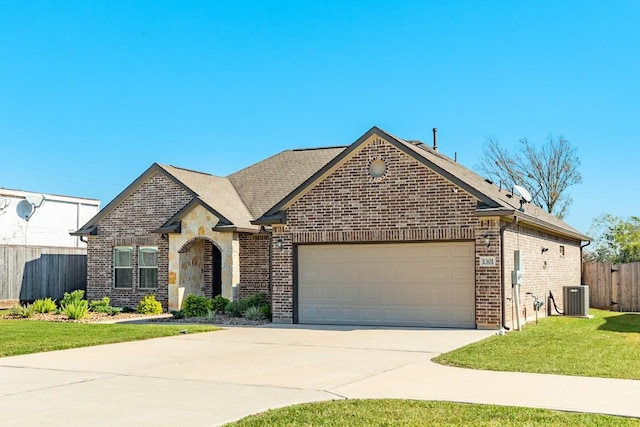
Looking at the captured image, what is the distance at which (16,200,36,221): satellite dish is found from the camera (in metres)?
36.1

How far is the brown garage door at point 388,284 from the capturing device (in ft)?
61.0

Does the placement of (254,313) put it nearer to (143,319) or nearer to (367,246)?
(143,319)

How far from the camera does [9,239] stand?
118 ft

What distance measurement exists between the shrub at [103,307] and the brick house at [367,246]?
4.20ft

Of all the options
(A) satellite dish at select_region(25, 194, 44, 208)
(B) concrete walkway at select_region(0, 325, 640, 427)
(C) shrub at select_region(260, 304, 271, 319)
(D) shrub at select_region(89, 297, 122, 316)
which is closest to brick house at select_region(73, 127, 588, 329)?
(C) shrub at select_region(260, 304, 271, 319)

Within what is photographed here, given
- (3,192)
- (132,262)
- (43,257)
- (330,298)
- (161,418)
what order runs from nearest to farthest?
(161,418) < (330,298) < (132,262) < (43,257) < (3,192)

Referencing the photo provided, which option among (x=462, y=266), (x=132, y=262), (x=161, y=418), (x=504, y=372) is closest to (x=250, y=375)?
(x=161, y=418)

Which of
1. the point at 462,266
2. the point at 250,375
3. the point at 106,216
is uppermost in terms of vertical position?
the point at 106,216

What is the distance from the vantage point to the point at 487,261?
58.8 feet

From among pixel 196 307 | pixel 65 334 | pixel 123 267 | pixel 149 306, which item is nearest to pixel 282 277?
pixel 196 307

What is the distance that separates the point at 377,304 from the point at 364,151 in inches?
162

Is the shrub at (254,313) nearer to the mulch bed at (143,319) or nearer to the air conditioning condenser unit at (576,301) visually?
the mulch bed at (143,319)

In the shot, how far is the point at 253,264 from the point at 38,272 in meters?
9.55

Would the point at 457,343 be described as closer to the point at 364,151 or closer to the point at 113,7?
the point at 364,151
